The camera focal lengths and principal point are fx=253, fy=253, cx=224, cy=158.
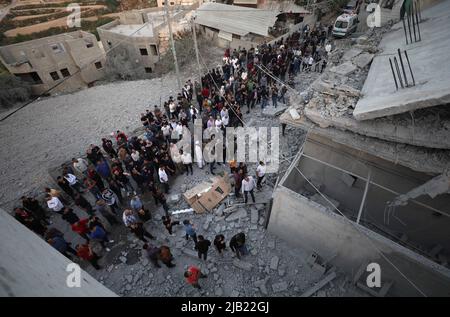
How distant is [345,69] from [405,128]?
3.66 m

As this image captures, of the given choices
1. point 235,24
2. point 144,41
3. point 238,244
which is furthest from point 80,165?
point 144,41

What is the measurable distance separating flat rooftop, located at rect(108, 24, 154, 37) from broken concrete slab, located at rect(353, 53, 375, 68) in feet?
64.2

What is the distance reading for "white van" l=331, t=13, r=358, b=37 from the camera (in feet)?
58.3

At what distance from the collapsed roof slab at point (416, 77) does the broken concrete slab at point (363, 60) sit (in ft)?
0.75

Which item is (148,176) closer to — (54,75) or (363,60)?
(363,60)

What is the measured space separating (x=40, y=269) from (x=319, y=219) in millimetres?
6098

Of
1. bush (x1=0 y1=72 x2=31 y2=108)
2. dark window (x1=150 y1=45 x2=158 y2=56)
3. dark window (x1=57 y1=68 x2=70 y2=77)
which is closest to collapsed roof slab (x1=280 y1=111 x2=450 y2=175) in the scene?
dark window (x1=150 y1=45 x2=158 y2=56)

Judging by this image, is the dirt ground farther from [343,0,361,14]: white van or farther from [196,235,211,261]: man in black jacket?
[343,0,361,14]: white van

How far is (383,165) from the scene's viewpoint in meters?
7.89

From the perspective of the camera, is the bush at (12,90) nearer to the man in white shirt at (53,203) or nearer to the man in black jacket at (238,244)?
the man in white shirt at (53,203)

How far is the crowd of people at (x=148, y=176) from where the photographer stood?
726 cm

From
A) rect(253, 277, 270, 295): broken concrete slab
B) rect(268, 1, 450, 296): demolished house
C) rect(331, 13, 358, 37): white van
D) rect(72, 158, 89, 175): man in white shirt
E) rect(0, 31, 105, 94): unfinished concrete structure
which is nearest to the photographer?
rect(268, 1, 450, 296): demolished house

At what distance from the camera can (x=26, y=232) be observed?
529 centimetres
